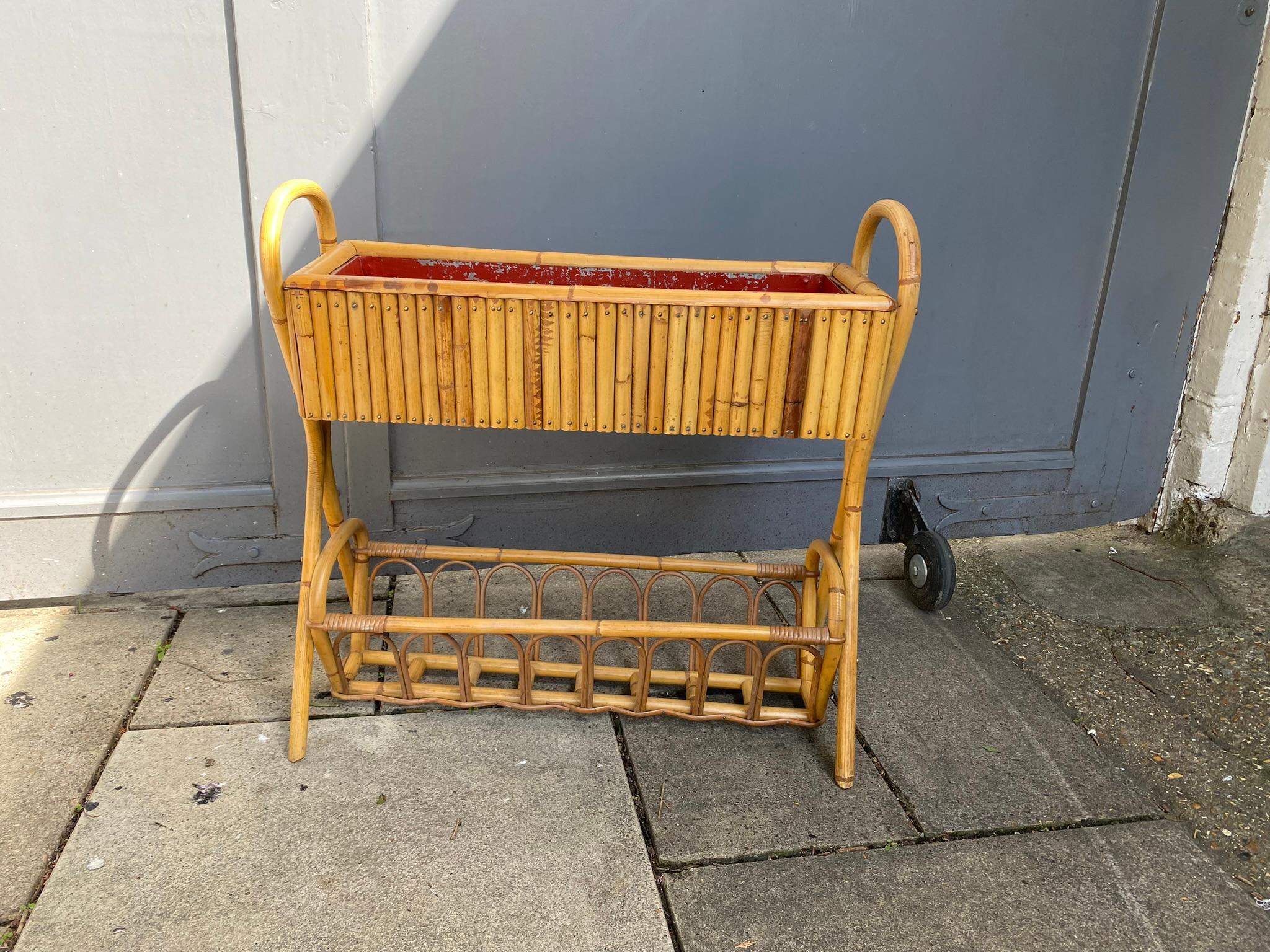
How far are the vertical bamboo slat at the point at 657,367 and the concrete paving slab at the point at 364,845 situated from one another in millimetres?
739

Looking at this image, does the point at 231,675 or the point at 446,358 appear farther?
the point at 231,675

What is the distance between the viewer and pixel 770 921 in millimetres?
1590

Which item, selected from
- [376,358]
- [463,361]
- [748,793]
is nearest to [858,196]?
[463,361]

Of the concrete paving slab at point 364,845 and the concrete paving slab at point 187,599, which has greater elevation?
the concrete paving slab at point 364,845

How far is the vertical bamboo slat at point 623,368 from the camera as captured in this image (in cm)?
168

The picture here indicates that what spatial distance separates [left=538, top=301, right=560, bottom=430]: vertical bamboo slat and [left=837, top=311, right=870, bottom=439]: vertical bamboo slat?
0.53m

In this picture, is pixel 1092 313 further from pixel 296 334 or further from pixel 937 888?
pixel 296 334

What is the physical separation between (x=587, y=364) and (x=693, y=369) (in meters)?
0.19

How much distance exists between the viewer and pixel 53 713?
2029 millimetres

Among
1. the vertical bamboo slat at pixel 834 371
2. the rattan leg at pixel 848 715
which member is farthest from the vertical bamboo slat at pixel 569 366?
the rattan leg at pixel 848 715

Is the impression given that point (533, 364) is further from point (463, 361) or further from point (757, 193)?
point (757, 193)

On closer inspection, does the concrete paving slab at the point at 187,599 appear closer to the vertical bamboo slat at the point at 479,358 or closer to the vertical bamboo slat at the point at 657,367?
the vertical bamboo slat at the point at 479,358

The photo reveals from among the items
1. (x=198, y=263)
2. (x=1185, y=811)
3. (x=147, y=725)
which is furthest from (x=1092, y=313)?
(x=147, y=725)

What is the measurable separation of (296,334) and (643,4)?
4.21ft
